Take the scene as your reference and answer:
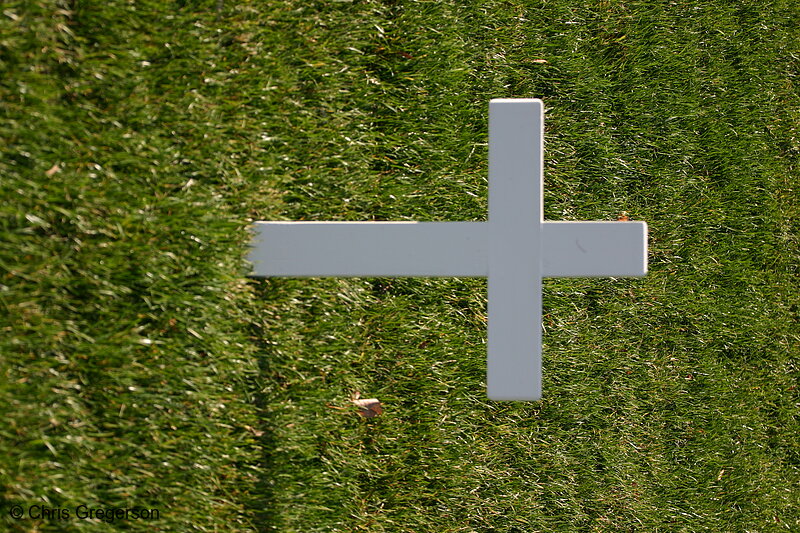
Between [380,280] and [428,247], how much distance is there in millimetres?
820

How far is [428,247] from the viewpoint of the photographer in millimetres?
1938

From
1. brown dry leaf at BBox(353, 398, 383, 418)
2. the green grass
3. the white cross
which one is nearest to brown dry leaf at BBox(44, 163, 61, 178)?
the green grass

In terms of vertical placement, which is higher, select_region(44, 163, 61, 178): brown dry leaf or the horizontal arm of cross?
select_region(44, 163, 61, 178): brown dry leaf

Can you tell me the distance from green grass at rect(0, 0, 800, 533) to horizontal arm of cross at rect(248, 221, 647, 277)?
1.14ft

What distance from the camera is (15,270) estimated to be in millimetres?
1809

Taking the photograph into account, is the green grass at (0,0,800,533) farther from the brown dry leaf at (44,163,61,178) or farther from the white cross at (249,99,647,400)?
the white cross at (249,99,647,400)

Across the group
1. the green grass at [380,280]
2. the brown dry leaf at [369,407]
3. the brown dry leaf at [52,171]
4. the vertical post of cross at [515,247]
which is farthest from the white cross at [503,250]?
the brown dry leaf at [369,407]

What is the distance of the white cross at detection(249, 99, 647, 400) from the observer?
6.23 feet

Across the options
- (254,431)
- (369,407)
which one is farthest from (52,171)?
(369,407)

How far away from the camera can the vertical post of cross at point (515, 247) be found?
189 cm

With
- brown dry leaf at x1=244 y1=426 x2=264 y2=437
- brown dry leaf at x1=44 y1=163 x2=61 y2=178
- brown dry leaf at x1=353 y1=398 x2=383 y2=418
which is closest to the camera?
brown dry leaf at x1=44 y1=163 x2=61 y2=178

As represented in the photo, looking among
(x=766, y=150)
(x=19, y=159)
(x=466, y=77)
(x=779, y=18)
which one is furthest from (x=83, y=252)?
(x=779, y=18)

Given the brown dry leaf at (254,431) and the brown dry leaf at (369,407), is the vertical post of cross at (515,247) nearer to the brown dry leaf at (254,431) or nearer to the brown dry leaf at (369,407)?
the brown dry leaf at (369,407)

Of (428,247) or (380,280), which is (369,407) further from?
(428,247)
